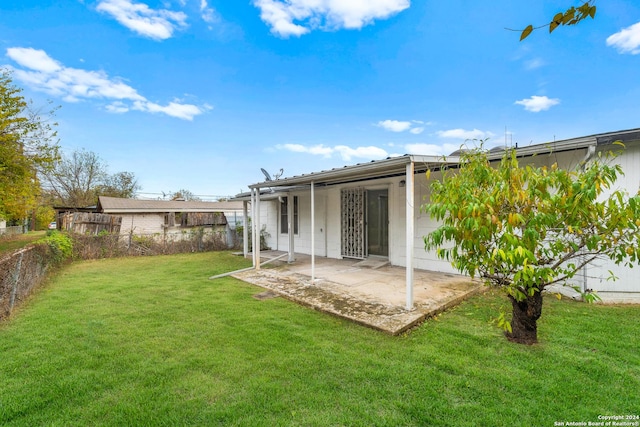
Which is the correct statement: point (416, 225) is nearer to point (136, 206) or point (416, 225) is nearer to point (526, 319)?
point (526, 319)

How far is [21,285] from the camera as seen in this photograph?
5164mm

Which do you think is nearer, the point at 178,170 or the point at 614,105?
the point at 614,105

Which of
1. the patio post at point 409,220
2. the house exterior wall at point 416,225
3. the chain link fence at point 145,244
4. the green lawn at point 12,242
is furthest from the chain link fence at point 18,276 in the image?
the house exterior wall at point 416,225

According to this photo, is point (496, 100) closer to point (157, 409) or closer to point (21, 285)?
point (157, 409)

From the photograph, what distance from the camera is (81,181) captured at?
25.6 m

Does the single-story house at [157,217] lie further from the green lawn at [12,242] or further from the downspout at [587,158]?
the downspout at [587,158]

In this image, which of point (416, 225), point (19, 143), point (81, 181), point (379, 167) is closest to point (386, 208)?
point (416, 225)

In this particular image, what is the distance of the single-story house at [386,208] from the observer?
4301mm

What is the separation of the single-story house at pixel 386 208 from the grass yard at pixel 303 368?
3.65 feet

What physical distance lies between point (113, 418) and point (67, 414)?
16.2 inches

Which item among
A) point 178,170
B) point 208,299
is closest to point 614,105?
point 208,299

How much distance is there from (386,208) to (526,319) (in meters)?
4.92

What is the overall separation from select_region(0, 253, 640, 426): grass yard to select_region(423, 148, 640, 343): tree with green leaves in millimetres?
757

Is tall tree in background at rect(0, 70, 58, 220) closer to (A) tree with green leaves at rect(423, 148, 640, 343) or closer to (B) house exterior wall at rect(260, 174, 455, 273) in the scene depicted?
(B) house exterior wall at rect(260, 174, 455, 273)
